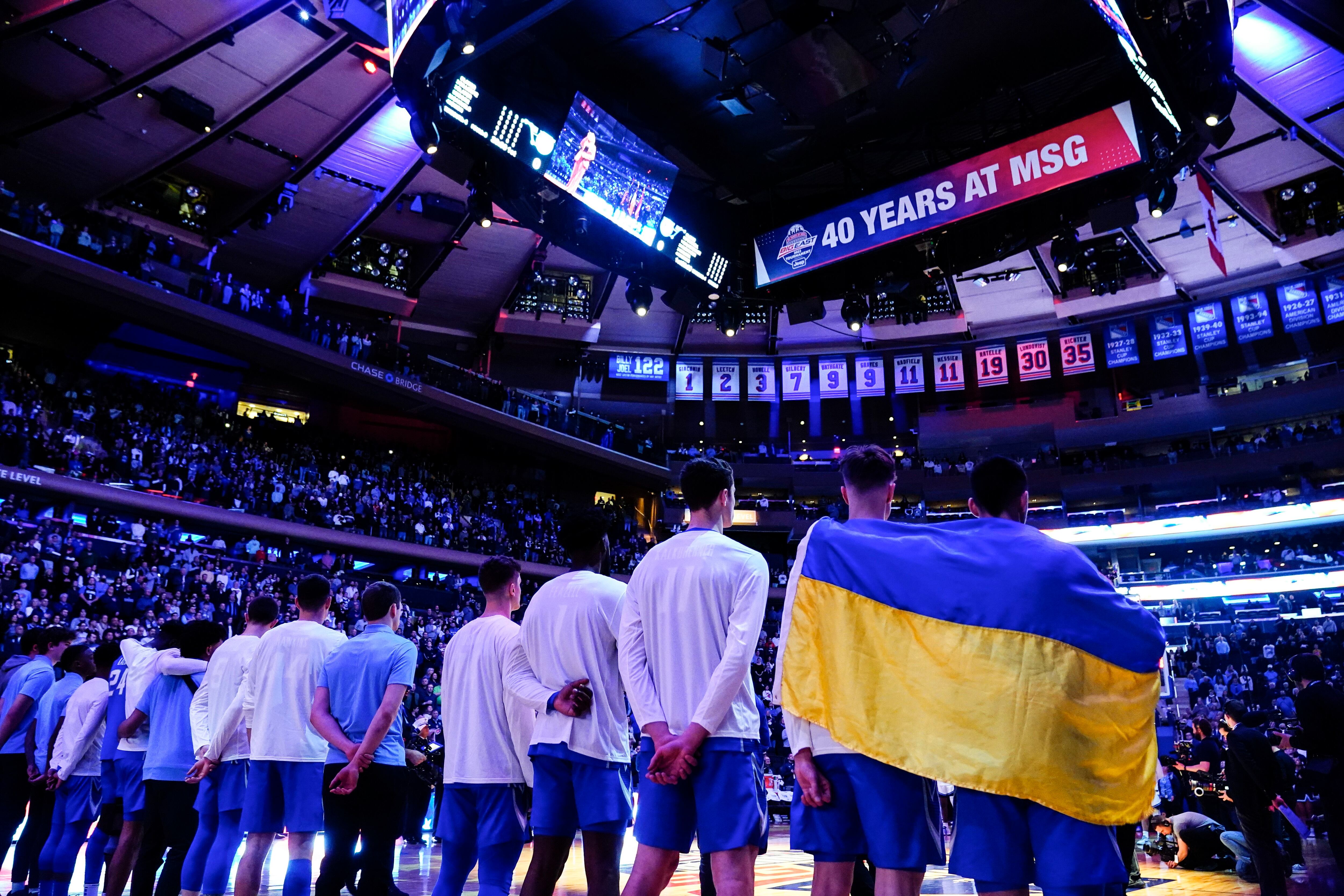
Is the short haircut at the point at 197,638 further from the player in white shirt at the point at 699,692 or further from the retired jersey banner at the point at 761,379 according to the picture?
the retired jersey banner at the point at 761,379

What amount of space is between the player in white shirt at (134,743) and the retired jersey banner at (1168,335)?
28.2m

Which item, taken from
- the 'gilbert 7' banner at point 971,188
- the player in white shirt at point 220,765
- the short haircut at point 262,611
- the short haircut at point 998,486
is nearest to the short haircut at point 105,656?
the player in white shirt at point 220,765

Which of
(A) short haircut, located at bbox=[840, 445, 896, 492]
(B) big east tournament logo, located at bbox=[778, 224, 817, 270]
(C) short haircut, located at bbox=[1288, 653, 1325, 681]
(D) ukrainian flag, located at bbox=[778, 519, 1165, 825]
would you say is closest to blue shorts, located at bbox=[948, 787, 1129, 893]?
(D) ukrainian flag, located at bbox=[778, 519, 1165, 825]

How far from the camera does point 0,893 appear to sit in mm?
5535

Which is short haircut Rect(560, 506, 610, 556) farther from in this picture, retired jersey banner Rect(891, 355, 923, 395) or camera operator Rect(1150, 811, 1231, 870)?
retired jersey banner Rect(891, 355, 923, 395)

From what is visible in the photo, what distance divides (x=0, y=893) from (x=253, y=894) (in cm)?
286

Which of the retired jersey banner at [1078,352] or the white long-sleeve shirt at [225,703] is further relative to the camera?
the retired jersey banner at [1078,352]

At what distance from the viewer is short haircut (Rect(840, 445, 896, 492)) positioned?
2.92m

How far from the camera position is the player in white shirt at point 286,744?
412cm

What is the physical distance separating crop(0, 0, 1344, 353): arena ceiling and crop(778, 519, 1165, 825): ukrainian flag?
5.76 m

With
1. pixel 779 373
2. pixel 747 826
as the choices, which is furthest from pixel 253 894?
pixel 779 373

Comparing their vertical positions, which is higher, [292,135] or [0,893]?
[292,135]

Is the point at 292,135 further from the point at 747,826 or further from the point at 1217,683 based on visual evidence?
the point at 1217,683

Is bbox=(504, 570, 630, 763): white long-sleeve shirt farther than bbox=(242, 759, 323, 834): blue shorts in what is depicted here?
No
